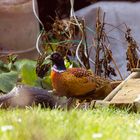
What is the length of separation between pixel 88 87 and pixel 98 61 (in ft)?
3.82

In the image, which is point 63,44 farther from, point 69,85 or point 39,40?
point 69,85

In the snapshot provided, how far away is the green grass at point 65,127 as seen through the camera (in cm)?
333

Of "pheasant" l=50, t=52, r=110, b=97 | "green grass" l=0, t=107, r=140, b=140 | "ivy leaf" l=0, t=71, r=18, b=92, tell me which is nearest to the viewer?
"green grass" l=0, t=107, r=140, b=140

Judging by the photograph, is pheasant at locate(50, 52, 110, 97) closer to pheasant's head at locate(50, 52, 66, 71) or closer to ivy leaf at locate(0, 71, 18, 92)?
pheasant's head at locate(50, 52, 66, 71)

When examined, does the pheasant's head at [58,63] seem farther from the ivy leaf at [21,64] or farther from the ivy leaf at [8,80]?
the ivy leaf at [21,64]

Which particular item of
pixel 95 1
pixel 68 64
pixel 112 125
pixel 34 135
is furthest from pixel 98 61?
pixel 34 135

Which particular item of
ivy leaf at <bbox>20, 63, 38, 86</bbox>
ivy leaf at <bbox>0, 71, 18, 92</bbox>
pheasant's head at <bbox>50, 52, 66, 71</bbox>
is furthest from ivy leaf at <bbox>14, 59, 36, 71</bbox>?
pheasant's head at <bbox>50, 52, 66, 71</bbox>

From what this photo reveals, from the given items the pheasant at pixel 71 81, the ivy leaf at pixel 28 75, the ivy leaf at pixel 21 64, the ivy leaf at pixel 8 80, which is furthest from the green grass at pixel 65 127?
the ivy leaf at pixel 21 64

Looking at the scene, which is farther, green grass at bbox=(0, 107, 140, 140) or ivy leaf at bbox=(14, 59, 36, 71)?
ivy leaf at bbox=(14, 59, 36, 71)

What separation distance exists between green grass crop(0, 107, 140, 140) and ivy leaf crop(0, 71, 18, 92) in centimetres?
245

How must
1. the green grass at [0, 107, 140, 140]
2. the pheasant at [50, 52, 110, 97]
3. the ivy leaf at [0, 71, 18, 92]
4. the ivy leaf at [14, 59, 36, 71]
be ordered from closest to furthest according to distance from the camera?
1. the green grass at [0, 107, 140, 140]
2. the pheasant at [50, 52, 110, 97]
3. the ivy leaf at [0, 71, 18, 92]
4. the ivy leaf at [14, 59, 36, 71]

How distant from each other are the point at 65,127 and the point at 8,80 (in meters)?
3.35

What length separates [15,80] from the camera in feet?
23.5

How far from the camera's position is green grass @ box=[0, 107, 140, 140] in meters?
3.33
